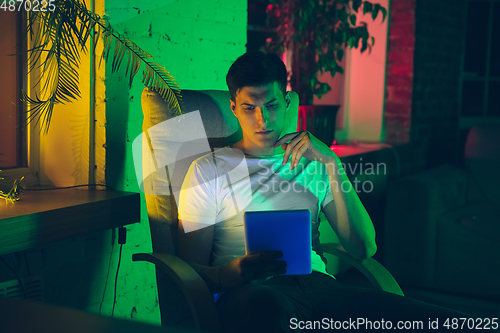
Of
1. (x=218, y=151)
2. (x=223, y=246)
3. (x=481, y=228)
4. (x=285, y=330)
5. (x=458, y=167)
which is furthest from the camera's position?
(x=458, y=167)

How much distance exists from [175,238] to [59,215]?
35 centimetres

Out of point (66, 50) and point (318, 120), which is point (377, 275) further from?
point (318, 120)

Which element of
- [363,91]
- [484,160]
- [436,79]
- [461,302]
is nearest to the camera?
[461,302]

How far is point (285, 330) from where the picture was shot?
1.08 m

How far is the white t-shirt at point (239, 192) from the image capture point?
1425 mm

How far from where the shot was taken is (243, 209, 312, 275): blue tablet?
1.22 metres

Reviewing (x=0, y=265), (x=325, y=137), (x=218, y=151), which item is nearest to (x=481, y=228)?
(x=325, y=137)

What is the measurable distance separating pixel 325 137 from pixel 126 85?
1.35m

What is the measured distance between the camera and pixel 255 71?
5.03 feet

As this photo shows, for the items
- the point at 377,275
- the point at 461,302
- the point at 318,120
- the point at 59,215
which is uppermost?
the point at 318,120

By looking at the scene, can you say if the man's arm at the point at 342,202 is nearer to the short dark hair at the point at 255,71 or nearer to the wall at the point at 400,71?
the short dark hair at the point at 255,71

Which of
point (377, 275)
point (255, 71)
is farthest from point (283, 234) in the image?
point (255, 71)

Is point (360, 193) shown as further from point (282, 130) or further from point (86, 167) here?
point (86, 167)

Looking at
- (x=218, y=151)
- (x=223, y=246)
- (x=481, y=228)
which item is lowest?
(x=481, y=228)
